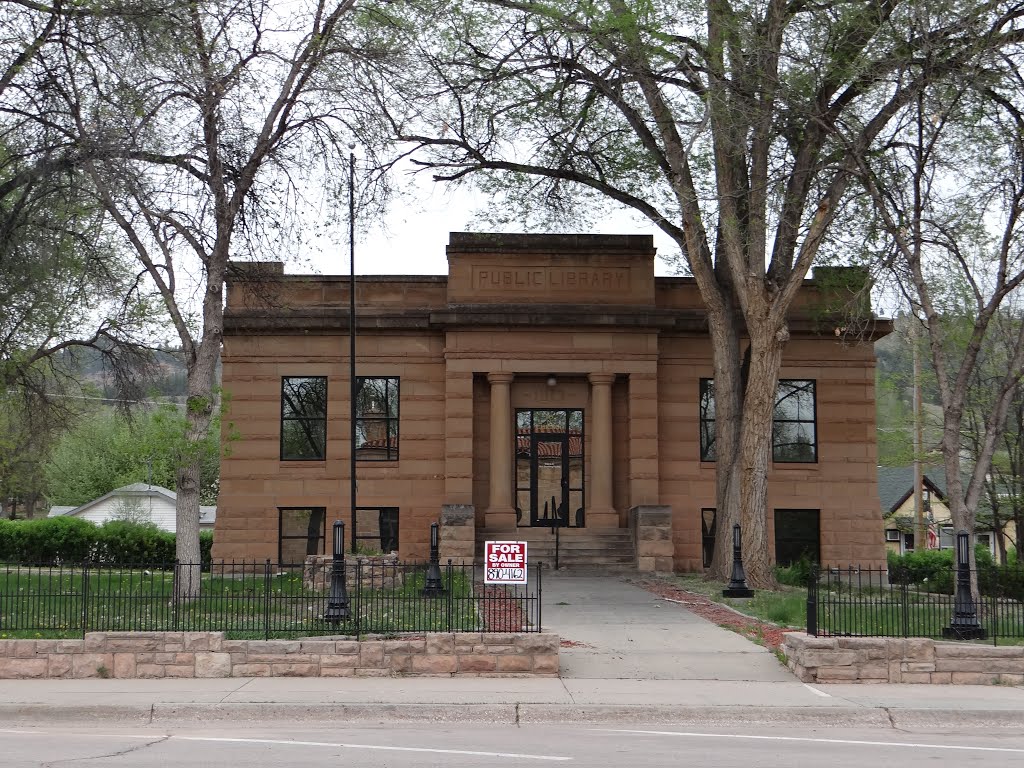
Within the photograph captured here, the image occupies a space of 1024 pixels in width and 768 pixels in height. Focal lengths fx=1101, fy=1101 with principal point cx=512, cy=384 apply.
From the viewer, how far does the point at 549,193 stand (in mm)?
28406

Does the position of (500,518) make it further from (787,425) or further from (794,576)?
(787,425)

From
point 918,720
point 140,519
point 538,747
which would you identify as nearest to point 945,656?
point 918,720

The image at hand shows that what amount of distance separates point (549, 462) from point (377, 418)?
4760 mm

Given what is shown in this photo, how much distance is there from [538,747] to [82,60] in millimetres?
14271

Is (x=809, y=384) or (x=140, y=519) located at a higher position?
(x=809, y=384)

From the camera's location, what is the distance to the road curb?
11.8m

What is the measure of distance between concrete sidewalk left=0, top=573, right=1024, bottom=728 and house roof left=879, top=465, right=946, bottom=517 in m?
50.3

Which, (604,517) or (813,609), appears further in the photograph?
(604,517)

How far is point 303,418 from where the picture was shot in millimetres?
29297

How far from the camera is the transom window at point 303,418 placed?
96.1 feet

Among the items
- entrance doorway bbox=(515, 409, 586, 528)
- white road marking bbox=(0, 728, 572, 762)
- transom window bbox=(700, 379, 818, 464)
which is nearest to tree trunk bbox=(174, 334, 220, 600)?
white road marking bbox=(0, 728, 572, 762)

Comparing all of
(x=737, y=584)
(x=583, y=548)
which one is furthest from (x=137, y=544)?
(x=737, y=584)

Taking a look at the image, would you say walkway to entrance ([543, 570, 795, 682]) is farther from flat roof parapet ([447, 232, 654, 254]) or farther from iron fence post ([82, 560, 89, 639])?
flat roof parapet ([447, 232, 654, 254])

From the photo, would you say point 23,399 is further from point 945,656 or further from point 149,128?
point 945,656
